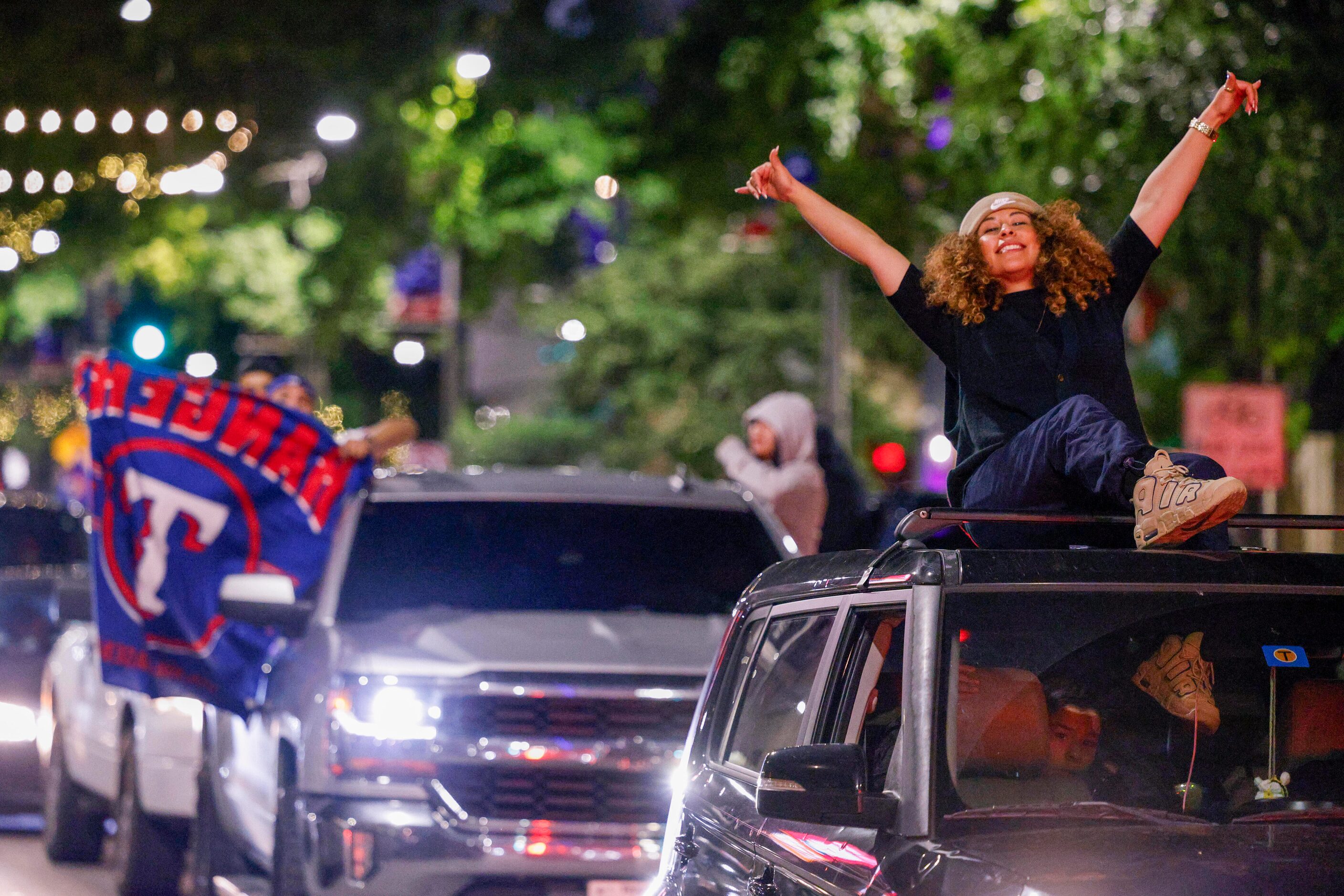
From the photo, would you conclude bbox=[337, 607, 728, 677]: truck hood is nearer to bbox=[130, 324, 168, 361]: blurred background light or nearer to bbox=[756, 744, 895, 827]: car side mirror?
bbox=[756, 744, 895, 827]: car side mirror

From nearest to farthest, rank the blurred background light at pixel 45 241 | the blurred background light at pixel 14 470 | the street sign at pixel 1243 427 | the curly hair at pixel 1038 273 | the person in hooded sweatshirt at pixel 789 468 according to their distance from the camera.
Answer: the curly hair at pixel 1038 273
the person in hooded sweatshirt at pixel 789 468
the street sign at pixel 1243 427
the blurred background light at pixel 45 241
the blurred background light at pixel 14 470

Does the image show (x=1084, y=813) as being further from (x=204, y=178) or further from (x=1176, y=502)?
(x=204, y=178)

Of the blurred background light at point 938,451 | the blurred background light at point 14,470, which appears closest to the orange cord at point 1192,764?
the blurred background light at point 938,451

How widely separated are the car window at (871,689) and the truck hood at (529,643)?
10.0 feet

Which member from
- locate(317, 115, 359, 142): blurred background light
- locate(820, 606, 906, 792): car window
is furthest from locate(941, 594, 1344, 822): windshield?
locate(317, 115, 359, 142): blurred background light

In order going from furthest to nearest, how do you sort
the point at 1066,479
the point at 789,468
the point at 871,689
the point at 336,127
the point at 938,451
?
the point at 938,451
the point at 336,127
the point at 789,468
the point at 1066,479
the point at 871,689

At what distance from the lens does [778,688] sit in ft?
16.0

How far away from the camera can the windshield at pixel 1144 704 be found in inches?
153

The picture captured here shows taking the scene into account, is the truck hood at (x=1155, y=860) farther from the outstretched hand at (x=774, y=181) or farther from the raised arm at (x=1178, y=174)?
the outstretched hand at (x=774, y=181)

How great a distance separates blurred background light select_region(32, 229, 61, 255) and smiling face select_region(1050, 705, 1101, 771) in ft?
67.0

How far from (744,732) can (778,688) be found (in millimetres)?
194

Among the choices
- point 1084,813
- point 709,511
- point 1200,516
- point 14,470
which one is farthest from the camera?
point 14,470

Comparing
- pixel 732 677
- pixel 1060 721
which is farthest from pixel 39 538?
pixel 1060 721

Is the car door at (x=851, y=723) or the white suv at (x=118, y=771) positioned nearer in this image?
the car door at (x=851, y=723)
